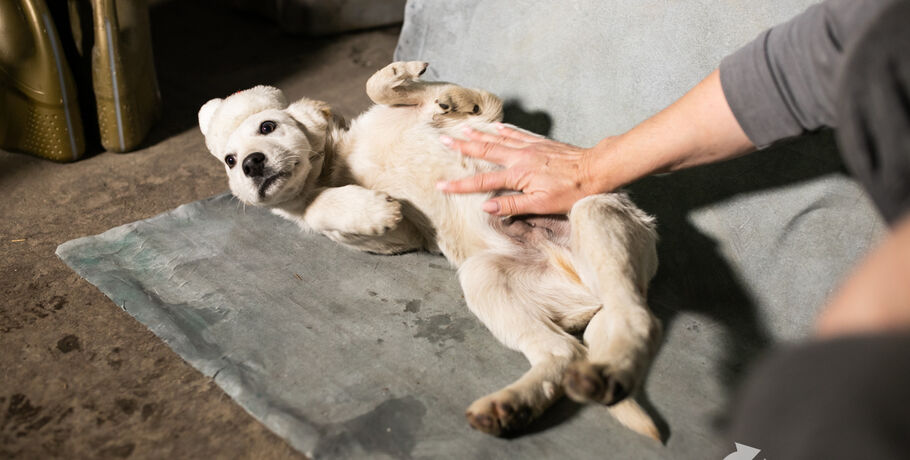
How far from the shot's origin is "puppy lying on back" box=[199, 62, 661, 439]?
1.67 m

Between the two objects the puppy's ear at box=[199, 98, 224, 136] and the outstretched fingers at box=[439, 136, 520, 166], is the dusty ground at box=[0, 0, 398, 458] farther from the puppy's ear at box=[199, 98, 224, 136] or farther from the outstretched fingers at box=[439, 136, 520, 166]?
the outstretched fingers at box=[439, 136, 520, 166]

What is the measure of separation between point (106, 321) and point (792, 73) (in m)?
2.07

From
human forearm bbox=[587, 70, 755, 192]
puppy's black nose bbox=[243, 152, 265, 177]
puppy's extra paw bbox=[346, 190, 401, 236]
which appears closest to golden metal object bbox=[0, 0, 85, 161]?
puppy's black nose bbox=[243, 152, 265, 177]

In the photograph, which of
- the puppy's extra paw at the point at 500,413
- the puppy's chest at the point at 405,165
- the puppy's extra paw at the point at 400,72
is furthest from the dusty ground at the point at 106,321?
the puppy's extra paw at the point at 400,72

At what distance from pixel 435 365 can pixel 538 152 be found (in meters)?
0.72

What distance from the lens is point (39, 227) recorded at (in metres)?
2.64

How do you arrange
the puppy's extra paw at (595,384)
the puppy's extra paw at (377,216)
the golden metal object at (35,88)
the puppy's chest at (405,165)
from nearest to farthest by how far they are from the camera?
the puppy's extra paw at (595,384), the puppy's extra paw at (377,216), the puppy's chest at (405,165), the golden metal object at (35,88)

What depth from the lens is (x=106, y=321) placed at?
83.9 inches

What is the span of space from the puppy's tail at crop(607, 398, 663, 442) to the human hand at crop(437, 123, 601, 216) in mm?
606

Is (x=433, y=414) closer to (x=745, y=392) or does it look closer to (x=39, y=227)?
(x=745, y=392)

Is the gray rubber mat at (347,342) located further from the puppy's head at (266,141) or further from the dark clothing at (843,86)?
the dark clothing at (843,86)

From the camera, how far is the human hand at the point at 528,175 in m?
1.98

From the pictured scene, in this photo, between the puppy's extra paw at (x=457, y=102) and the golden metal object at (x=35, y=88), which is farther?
the golden metal object at (x=35, y=88)

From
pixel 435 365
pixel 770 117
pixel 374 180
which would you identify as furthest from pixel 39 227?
pixel 770 117
